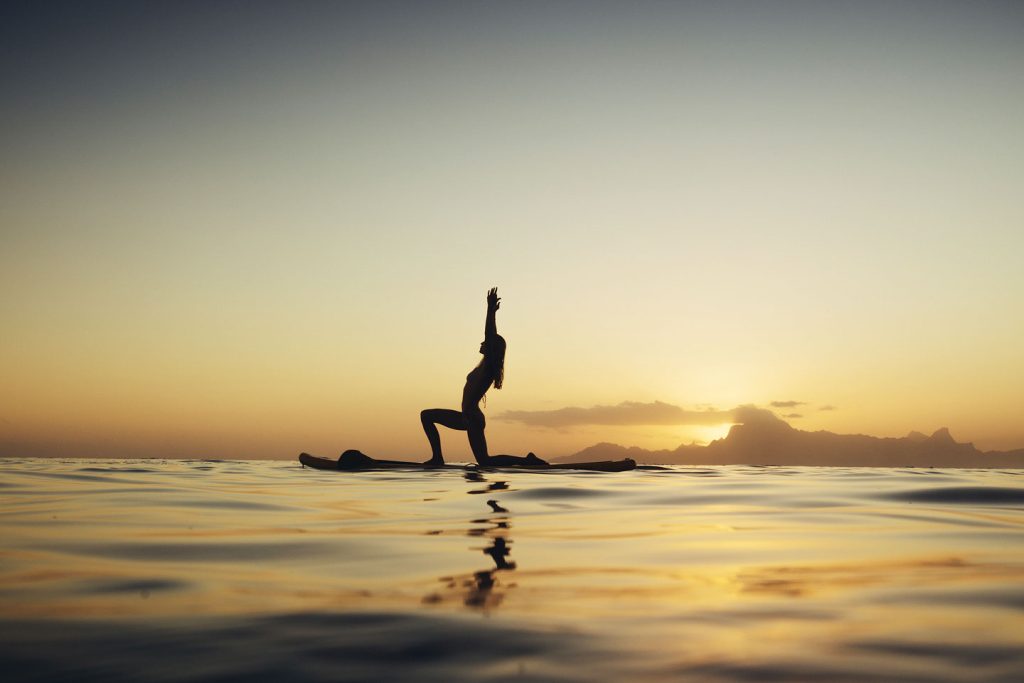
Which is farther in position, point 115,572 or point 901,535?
point 901,535

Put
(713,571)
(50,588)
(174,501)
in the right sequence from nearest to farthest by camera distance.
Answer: (50,588) → (713,571) → (174,501)

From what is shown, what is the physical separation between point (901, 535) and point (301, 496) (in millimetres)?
5960

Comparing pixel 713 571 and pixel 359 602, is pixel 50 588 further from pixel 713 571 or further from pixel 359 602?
pixel 713 571

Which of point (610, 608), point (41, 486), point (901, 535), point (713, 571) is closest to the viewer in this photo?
point (610, 608)

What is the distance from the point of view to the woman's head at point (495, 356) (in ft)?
45.3

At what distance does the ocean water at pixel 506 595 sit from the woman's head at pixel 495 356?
7.58 meters

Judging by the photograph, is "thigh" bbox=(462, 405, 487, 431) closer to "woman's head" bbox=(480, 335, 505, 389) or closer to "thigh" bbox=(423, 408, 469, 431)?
"thigh" bbox=(423, 408, 469, 431)

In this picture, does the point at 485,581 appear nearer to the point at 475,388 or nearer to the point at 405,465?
the point at 405,465

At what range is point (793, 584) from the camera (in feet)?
10.6

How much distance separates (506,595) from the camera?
295 centimetres

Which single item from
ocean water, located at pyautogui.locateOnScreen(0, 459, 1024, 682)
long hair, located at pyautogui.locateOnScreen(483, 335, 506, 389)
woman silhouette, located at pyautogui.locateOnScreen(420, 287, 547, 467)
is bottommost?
ocean water, located at pyautogui.locateOnScreen(0, 459, 1024, 682)

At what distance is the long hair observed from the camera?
544 inches

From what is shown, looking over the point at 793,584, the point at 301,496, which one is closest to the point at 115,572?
the point at 793,584

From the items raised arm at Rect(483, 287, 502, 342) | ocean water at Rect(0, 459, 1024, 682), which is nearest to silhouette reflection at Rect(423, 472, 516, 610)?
ocean water at Rect(0, 459, 1024, 682)
